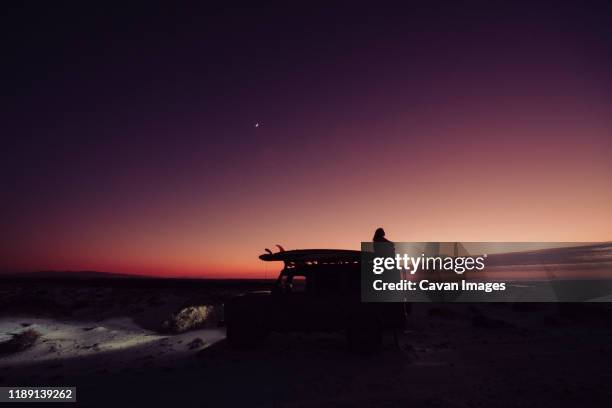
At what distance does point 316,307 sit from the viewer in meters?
9.62

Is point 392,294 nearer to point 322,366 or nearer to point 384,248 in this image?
point 384,248

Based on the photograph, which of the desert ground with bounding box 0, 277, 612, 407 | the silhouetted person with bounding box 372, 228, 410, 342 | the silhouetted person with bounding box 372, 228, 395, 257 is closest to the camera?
the desert ground with bounding box 0, 277, 612, 407

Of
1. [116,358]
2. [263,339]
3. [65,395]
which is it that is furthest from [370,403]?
[116,358]

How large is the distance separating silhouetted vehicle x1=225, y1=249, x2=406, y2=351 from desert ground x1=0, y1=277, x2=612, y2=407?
1.77ft

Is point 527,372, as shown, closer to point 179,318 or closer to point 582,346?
point 582,346

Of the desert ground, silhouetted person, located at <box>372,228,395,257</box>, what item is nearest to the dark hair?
silhouetted person, located at <box>372,228,395,257</box>

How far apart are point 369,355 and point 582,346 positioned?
610 centimetres

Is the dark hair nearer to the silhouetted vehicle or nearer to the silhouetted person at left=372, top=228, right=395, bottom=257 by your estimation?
the silhouetted person at left=372, top=228, right=395, bottom=257

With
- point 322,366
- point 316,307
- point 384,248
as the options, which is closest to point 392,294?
point 384,248

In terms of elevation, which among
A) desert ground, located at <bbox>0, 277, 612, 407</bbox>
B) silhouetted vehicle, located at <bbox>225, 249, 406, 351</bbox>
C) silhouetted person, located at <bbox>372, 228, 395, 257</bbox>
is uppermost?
silhouetted person, located at <bbox>372, 228, 395, 257</bbox>

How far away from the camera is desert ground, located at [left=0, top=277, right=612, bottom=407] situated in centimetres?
653

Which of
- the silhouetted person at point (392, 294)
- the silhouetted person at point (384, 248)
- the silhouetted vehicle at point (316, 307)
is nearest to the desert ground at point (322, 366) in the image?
the silhouetted vehicle at point (316, 307)

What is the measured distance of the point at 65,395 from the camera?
22.7ft

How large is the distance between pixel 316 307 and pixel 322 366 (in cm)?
150
